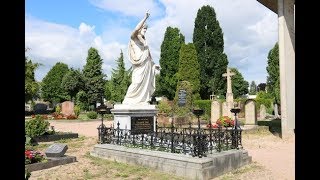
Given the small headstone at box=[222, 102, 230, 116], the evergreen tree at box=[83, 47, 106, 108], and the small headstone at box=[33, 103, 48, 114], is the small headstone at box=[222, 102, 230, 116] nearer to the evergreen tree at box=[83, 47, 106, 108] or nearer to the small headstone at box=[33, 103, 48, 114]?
the evergreen tree at box=[83, 47, 106, 108]

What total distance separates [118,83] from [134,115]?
1651 inches

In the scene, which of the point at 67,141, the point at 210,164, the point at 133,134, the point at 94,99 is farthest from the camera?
the point at 94,99

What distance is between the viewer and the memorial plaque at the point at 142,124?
12.8 metres

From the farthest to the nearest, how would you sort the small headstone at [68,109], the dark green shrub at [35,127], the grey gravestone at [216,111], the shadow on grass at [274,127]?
the small headstone at [68,109] → the grey gravestone at [216,111] → the shadow on grass at [274,127] → the dark green shrub at [35,127]

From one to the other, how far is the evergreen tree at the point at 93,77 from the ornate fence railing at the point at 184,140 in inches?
1722

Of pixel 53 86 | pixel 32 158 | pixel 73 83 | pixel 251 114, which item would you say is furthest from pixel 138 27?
pixel 53 86

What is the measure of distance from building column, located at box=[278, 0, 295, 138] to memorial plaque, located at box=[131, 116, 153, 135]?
7881 millimetres

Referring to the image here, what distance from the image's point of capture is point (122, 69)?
5553 centimetres

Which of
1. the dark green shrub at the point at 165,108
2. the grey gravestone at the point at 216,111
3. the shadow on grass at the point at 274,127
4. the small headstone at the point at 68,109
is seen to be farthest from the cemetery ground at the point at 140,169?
the small headstone at the point at 68,109

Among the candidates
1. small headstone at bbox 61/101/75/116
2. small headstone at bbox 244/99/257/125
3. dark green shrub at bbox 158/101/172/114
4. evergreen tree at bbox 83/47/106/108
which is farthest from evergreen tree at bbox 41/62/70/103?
small headstone at bbox 244/99/257/125

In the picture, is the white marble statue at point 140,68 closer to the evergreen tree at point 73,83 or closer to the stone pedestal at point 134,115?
the stone pedestal at point 134,115
